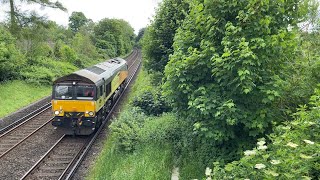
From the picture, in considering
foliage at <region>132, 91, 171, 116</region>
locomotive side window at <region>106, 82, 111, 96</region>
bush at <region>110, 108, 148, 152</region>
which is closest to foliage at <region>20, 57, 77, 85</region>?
locomotive side window at <region>106, 82, 111, 96</region>

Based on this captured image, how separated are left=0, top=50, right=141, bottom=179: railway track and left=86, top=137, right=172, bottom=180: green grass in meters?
1.00

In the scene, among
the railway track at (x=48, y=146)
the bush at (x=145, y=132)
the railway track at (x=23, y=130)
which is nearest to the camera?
the railway track at (x=48, y=146)

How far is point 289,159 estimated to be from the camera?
412 cm

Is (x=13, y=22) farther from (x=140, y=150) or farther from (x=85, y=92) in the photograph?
(x=140, y=150)

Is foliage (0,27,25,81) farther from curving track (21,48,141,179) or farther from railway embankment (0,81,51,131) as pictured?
curving track (21,48,141,179)

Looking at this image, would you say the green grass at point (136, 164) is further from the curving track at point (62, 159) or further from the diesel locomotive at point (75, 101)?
the diesel locomotive at point (75, 101)

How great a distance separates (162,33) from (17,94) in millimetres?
12530

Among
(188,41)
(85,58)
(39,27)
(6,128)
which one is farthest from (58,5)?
(188,41)

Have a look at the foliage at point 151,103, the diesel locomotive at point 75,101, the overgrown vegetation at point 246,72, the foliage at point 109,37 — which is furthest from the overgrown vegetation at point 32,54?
the overgrown vegetation at point 246,72

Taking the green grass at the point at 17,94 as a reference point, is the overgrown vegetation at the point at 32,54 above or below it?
above

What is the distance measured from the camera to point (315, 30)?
702cm

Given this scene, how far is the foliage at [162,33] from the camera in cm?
1559

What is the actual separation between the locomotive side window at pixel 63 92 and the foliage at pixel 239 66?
722 cm

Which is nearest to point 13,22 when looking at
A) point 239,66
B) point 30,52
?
point 30,52
